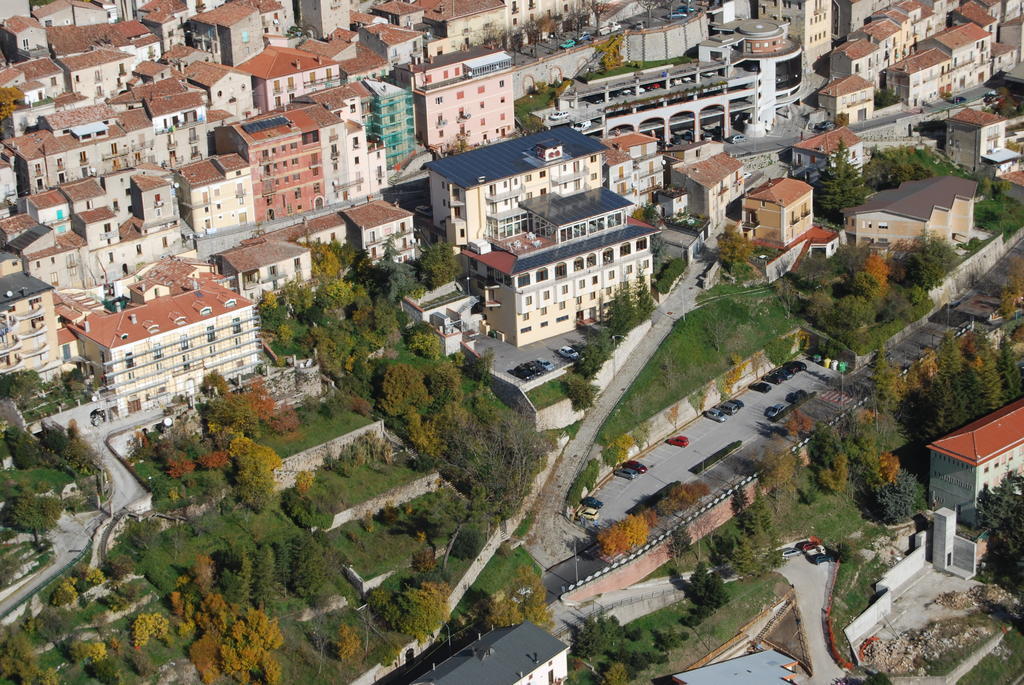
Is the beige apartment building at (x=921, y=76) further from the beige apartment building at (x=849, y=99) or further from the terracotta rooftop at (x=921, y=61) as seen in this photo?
the beige apartment building at (x=849, y=99)

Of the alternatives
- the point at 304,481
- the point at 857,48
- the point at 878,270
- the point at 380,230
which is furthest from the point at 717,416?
the point at 857,48

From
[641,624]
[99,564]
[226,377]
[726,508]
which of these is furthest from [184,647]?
[726,508]

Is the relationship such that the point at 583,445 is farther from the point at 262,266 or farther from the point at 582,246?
the point at 262,266

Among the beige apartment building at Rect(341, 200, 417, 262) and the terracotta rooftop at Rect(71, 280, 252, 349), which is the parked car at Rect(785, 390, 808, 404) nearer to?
the beige apartment building at Rect(341, 200, 417, 262)

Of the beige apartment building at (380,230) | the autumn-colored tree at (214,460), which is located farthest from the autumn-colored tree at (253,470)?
the beige apartment building at (380,230)

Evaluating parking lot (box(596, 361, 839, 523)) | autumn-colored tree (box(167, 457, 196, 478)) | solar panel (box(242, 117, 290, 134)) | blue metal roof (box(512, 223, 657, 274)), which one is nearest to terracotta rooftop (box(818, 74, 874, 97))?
blue metal roof (box(512, 223, 657, 274))
